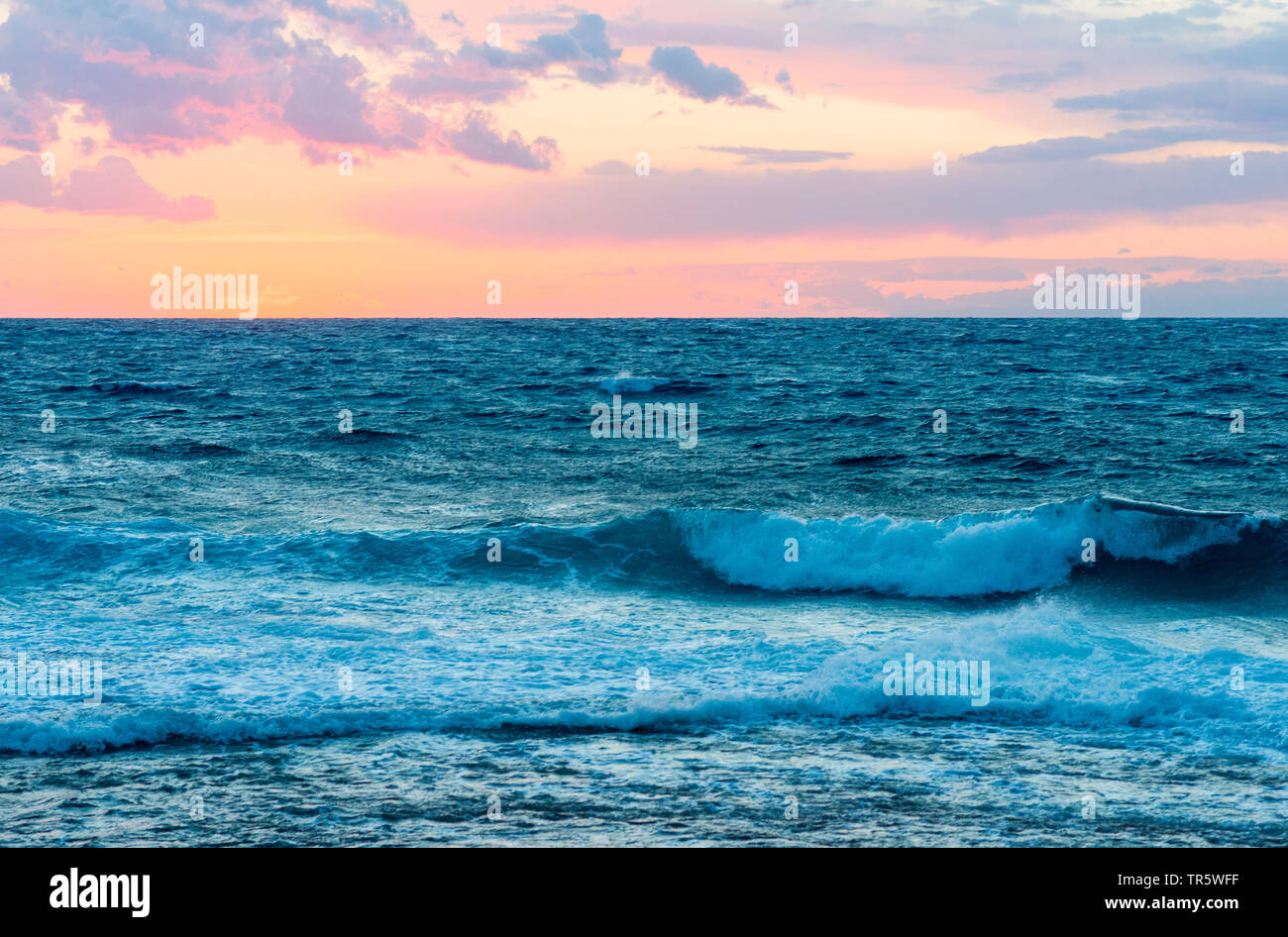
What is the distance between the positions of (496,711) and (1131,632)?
8.23m

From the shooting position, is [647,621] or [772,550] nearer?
[647,621]

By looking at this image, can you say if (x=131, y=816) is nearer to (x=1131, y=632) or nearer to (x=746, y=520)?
(x=1131, y=632)

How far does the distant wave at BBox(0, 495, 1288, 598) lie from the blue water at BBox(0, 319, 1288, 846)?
0.23 ft

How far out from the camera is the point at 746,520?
1884 cm

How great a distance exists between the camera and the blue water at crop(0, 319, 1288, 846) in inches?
310

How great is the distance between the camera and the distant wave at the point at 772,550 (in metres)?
16.6

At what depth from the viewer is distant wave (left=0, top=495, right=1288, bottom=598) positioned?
16.6 metres

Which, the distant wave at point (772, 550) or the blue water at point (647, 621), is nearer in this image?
the blue water at point (647, 621)

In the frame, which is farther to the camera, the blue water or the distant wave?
the distant wave

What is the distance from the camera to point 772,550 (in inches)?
709

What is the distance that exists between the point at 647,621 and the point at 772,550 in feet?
15.0

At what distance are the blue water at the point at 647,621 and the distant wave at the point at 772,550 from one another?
2.7 inches

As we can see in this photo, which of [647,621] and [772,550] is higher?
[772,550]
